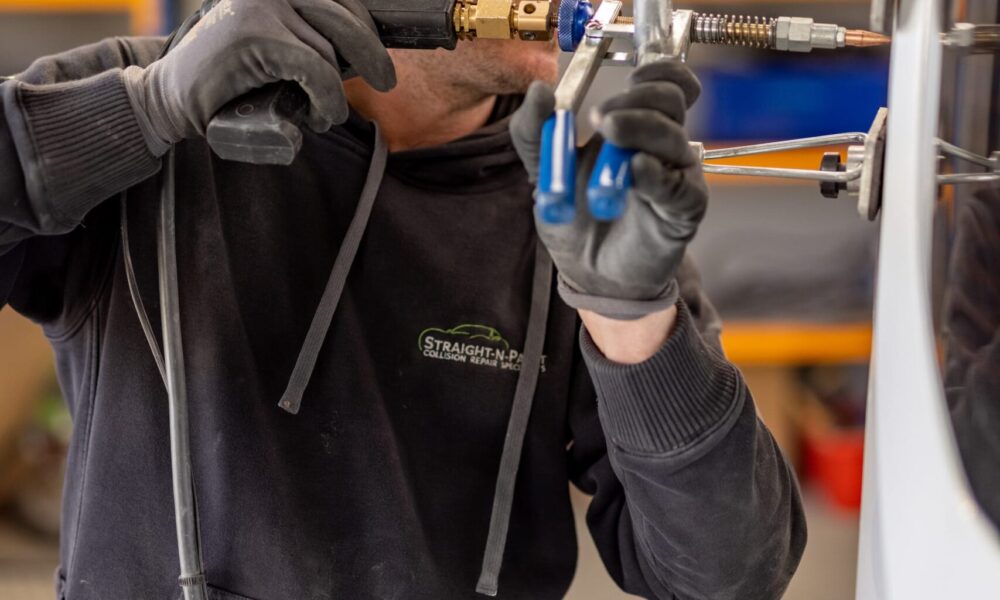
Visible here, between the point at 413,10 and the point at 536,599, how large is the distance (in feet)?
1.86

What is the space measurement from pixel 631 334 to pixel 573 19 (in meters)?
0.23

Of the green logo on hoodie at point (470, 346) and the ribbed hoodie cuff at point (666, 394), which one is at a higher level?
the ribbed hoodie cuff at point (666, 394)

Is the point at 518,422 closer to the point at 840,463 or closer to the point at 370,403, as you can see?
the point at 370,403

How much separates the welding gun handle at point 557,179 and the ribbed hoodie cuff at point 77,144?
357 mm

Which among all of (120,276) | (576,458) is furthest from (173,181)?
(576,458)

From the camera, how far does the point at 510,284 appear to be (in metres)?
1.05

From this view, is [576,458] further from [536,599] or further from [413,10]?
[413,10]

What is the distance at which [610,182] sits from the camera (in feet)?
1.83

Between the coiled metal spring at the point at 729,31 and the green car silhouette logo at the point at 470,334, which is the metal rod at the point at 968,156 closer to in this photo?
the coiled metal spring at the point at 729,31

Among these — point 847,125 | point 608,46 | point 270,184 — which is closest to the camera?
point 608,46

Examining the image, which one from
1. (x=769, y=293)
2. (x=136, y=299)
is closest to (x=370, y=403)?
(x=136, y=299)

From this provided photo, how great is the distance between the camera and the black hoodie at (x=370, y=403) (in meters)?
0.85

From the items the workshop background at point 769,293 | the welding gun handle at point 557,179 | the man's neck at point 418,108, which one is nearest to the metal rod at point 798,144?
the welding gun handle at point 557,179

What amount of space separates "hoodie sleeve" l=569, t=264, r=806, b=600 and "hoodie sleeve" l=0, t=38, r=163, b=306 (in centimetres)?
36
